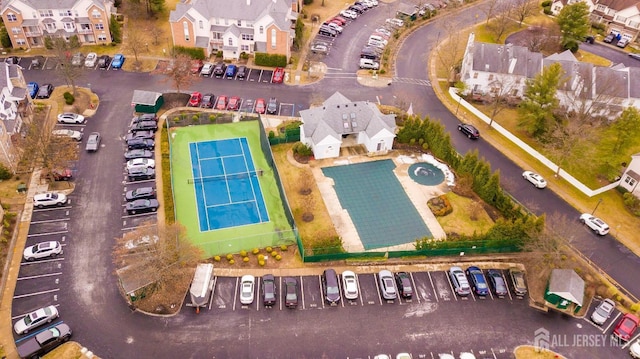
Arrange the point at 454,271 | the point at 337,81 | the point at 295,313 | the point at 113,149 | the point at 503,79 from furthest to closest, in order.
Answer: the point at 337,81, the point at 503,79, the point at 113,149, the point at 454,271, the point at 295,313

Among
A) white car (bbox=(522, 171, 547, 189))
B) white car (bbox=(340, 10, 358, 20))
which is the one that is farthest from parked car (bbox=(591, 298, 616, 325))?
white car (bbox=(340, 10, 358, 20))

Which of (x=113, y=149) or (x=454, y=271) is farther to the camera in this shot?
(x=113, y=149)

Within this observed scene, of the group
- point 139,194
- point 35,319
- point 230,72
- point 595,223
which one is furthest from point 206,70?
point 595,223

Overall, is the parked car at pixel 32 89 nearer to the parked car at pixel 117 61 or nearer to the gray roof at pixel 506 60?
the parked car at pixel 117 61

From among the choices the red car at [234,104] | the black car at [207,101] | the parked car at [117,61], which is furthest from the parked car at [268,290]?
the parked car at [117,61]

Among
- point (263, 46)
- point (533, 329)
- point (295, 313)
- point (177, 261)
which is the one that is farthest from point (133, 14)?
point (533, 329)

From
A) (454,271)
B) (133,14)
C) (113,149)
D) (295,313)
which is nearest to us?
(295,313)

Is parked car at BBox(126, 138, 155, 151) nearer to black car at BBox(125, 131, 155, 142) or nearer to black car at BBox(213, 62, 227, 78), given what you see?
black car at BBox(125, 131, 155, 142)

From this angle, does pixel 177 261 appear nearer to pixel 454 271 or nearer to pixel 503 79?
pixel 454 271
